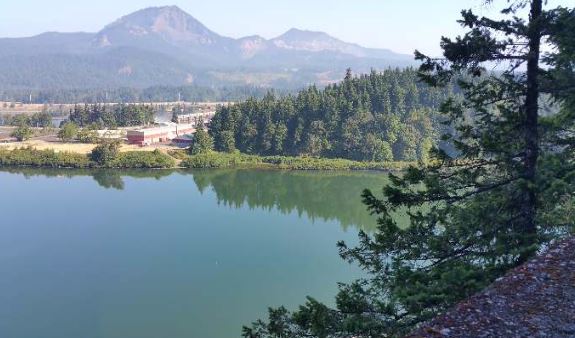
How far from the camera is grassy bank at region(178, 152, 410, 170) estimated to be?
47.4 meters

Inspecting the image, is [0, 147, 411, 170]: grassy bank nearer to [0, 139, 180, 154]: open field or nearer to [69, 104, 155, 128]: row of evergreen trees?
[0, 139, 180, 154]: open field

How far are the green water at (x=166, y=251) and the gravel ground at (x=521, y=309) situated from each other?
1257 centimetres

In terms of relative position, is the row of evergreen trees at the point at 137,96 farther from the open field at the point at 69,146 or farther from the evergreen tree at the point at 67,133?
the open field at the point at 69,146

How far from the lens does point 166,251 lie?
80.7 feet

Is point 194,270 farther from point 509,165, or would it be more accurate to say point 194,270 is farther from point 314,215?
point 509,165

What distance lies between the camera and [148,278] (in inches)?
835

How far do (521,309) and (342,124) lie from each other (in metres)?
47.9

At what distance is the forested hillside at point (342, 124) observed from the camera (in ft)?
166

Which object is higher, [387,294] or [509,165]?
[509,165]

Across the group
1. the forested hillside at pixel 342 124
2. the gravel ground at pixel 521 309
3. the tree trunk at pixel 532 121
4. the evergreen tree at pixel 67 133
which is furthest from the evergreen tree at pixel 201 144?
the gravel ground at pixel 521 309

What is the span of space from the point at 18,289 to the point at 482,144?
19.5 m

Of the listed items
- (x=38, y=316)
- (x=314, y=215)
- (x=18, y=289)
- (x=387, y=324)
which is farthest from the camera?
(x=314, y=215)

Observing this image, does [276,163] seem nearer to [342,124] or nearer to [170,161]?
[342,124]

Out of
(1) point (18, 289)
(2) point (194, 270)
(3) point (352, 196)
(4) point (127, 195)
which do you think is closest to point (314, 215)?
(3) point (352, 196)
